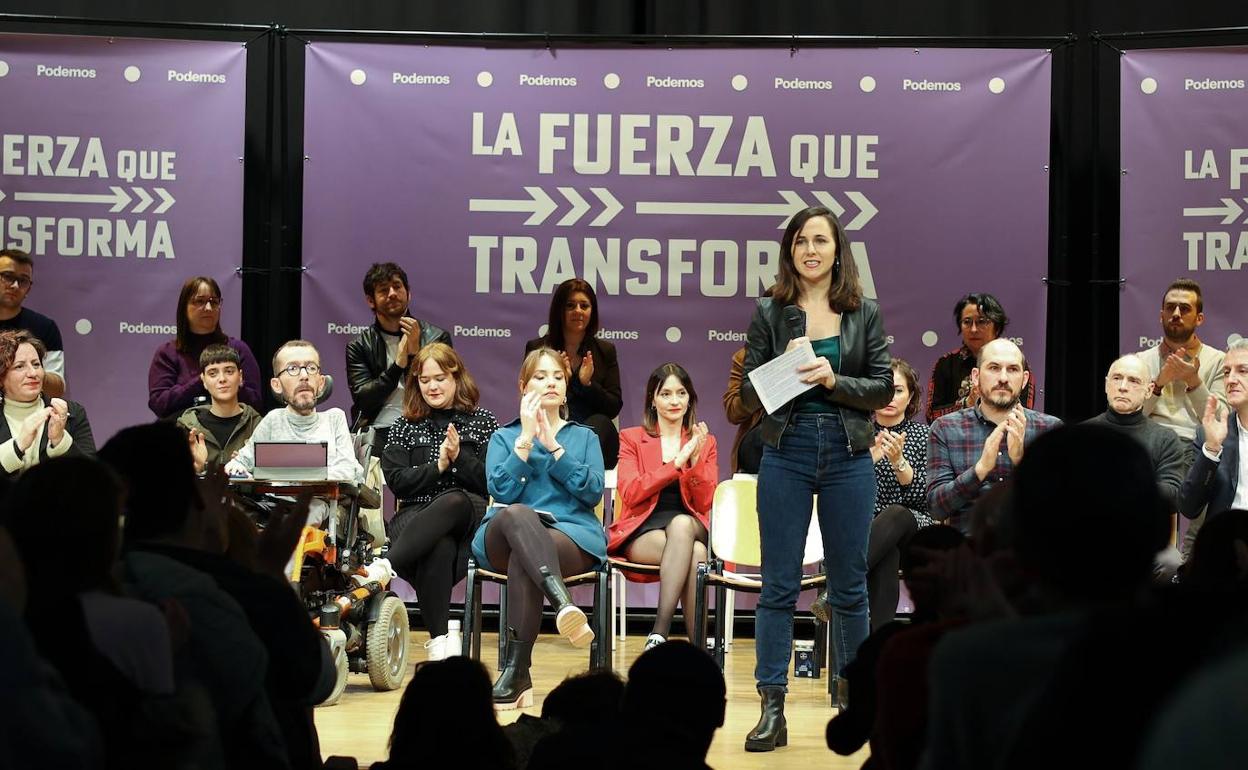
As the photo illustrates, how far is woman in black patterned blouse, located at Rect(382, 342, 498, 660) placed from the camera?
5.68m

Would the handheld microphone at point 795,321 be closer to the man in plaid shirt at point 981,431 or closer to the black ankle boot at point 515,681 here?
the man in plaid shirt at point 981,431

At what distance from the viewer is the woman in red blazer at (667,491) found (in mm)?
5785

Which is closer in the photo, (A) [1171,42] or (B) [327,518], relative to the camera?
(B) [327,518]

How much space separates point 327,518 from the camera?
5.43 m

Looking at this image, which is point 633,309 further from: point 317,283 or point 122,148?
point 122,148

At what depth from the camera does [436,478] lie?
19.1 ft

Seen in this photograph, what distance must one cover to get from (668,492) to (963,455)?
4.18 ft

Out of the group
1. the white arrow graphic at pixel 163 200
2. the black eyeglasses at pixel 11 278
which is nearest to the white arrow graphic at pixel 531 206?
the white arrow graphic at pixel 163 200

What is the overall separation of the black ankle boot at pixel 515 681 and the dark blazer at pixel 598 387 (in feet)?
5.24

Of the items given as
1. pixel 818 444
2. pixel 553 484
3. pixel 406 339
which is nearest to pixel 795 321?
pixel 818 444

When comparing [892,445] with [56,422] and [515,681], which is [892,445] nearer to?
[515,681]

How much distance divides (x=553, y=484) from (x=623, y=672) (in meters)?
0.83

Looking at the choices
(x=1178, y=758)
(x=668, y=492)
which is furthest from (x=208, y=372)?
(x=1178, y=758)

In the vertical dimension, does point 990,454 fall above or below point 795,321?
below
